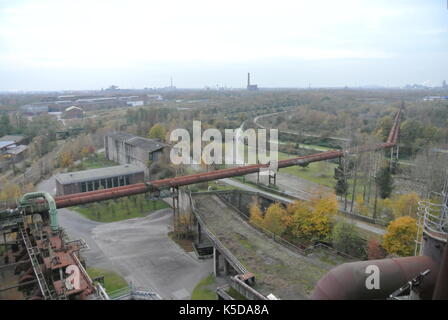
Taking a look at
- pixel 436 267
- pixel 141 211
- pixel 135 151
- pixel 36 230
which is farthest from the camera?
pixel 135 151

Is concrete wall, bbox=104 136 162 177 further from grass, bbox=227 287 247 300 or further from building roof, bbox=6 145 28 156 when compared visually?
grass, bbox=227 287 247 300

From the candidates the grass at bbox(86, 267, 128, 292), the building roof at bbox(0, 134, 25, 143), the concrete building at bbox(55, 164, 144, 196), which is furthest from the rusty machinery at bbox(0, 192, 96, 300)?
the building roof at bbox(0, 134, 25, 143)

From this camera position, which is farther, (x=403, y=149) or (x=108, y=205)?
(x=403, y=149)

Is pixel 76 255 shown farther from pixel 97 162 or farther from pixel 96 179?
pixel 97 162

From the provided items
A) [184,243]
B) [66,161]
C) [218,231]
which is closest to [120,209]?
[184,243]

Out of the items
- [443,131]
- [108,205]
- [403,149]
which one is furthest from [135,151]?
[443,131]

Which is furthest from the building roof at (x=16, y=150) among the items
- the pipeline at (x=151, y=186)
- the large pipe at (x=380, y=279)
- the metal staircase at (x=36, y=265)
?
the large pipe at (x=380, y=279)
